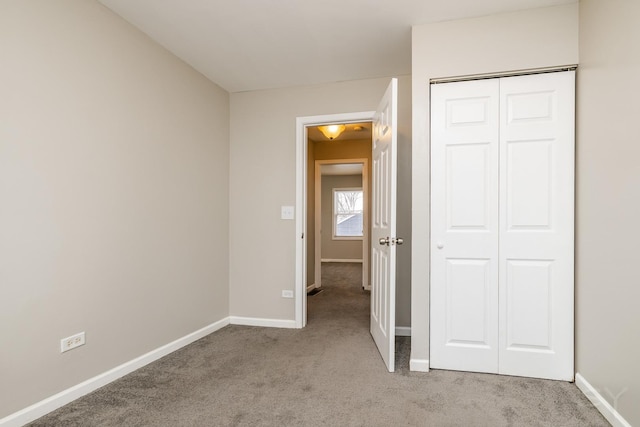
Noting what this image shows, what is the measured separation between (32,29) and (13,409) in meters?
1.97

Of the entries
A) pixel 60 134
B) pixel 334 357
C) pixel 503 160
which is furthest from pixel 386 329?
pixel 60 134

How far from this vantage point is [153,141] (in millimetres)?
2756

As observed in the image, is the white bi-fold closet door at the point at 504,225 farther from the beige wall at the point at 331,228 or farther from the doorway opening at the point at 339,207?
the beige wall at the point at 331,228

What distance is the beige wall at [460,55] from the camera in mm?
2307

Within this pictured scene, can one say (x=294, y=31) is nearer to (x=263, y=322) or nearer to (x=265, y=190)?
(x=265, y=190)

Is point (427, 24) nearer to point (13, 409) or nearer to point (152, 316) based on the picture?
point (152, 316)

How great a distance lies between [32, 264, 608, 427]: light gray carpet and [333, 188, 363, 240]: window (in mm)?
6936

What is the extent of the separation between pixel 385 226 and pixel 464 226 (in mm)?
571

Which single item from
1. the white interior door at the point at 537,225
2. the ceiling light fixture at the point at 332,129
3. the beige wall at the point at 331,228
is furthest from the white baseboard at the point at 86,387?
the beige wall at the point at 331,228

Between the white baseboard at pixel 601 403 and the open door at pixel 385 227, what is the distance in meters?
1.14

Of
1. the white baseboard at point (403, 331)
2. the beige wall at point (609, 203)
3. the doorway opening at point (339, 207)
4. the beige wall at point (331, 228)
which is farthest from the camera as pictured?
the beige wall at point (331, 228)

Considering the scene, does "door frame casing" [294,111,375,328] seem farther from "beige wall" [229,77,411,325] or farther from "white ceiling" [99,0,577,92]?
"white ceiling" [99,0,577,92]

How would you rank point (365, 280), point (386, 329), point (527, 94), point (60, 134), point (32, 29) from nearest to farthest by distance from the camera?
1. point (32, 29)
2. point (60, 134)
3. point (527, 94)
4. point (386, 329)
5. point (365, 280)

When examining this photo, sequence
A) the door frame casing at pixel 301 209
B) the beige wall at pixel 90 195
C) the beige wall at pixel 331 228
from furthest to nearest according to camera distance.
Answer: the beige wall at pixel 331 228 < the door frame casing at pixel 301 209 < the beige wall at pixel 90 195
